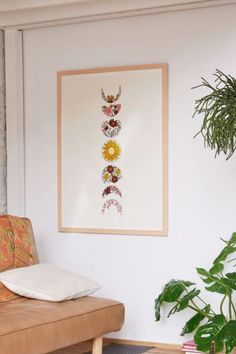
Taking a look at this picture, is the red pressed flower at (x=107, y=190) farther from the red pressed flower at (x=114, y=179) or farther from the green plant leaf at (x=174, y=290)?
the green plant leaf at (x=174, y=290)

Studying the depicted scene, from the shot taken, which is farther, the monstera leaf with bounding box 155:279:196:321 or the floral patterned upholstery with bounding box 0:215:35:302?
the monstera leaf with bounding box 155:279:196:321

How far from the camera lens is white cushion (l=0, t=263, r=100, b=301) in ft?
13.4

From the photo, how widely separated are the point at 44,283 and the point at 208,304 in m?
1.09

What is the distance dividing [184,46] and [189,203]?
0.96 meters

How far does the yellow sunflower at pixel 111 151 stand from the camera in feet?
16.4

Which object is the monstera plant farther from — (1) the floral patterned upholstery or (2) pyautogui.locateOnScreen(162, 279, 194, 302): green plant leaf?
(1) the floral patterned upholstery

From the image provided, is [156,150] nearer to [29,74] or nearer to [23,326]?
[29,74]

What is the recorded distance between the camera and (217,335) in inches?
161

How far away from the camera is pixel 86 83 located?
5105 mm

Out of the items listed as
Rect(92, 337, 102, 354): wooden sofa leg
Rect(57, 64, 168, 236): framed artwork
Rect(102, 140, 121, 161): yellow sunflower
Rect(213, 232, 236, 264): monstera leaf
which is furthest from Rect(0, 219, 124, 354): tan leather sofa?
Rect(102, 140, 121, 161): yellow sunflower

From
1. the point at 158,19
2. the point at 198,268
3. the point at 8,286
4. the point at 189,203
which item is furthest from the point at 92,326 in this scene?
the point at 158,19

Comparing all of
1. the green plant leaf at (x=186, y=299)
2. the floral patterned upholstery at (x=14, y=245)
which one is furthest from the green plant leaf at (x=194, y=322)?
the floral patterned upholstery at (x=14, y=245)

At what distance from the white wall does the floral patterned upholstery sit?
0.71 metres

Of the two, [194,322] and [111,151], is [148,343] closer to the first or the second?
[194,322]
